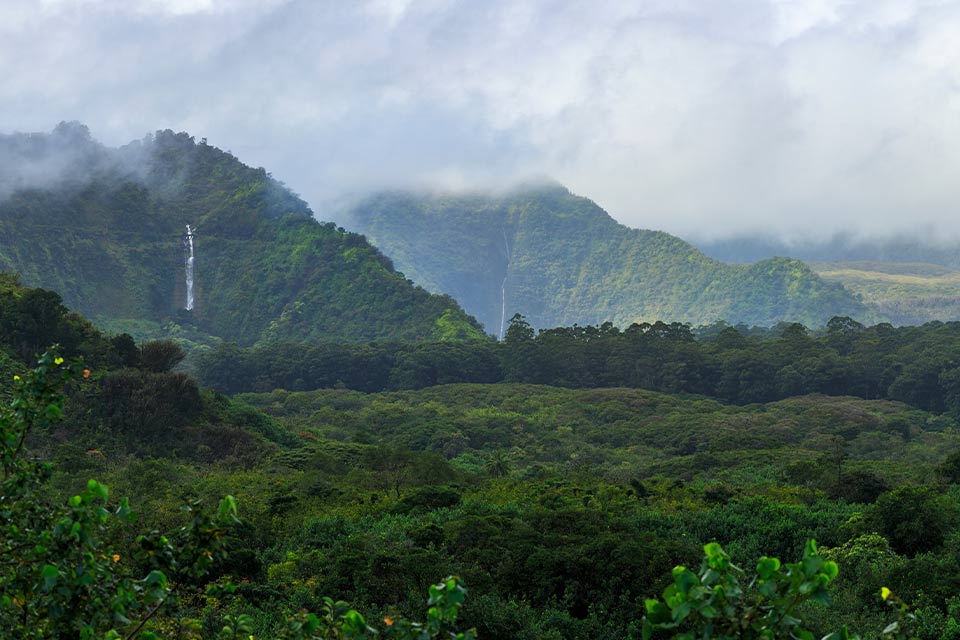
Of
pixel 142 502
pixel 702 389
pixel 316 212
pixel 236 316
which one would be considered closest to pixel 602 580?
pixel 142 502

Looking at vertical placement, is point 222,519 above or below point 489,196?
below

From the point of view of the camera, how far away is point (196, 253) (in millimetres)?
120125

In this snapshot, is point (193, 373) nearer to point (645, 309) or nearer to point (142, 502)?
point (142, 502)

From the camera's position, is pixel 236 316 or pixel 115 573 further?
pixel 236 316

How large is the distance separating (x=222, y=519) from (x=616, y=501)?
23785 millimetres

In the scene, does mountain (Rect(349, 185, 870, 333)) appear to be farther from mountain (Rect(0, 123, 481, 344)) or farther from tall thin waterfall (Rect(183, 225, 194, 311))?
tall thin waterfall (Rect(183, 225, 194, 311))

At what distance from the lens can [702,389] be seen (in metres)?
79.3

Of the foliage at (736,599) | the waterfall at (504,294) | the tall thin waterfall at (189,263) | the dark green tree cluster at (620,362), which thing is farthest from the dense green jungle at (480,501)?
the waterfall at (504,294)

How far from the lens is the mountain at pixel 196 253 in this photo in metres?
105

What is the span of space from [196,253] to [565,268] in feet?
195

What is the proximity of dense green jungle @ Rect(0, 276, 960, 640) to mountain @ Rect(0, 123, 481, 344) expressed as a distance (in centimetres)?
2939

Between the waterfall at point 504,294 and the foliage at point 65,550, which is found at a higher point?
the waterfall at point 504,294

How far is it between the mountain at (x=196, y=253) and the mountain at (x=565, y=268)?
39.6 meters

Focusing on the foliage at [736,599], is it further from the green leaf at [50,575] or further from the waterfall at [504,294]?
the waterfall at [504,294]
